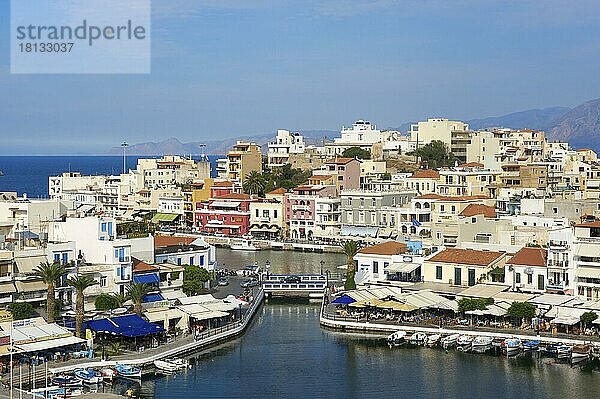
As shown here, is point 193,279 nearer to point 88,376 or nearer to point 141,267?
point 141,267

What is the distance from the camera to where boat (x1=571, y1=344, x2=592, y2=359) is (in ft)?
92.9

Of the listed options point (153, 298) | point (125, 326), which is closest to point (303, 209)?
point (153, 298)

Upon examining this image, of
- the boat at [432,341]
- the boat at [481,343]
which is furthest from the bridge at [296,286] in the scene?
the boat at [481,343]

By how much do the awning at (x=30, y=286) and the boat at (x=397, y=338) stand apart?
9.85m

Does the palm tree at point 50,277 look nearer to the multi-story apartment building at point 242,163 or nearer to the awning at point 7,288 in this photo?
the awning at point 7,288

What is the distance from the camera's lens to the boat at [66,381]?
2491 cm

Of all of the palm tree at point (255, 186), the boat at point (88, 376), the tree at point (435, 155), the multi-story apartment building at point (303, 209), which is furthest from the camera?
the tree at point (435, 155)

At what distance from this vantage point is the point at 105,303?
30891 millimetres

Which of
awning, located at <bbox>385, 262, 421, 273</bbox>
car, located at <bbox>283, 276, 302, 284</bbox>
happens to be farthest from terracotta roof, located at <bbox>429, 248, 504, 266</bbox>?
car, located at <bbox>283, 276, 302, 284</bbox>

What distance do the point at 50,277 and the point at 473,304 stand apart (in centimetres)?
1222

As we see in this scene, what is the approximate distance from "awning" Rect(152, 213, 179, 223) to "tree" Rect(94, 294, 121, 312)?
38.7 m

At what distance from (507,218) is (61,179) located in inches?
1771

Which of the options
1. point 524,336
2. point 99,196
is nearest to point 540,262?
point 524,336

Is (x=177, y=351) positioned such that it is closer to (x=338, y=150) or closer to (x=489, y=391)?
(x=489, y=391)
